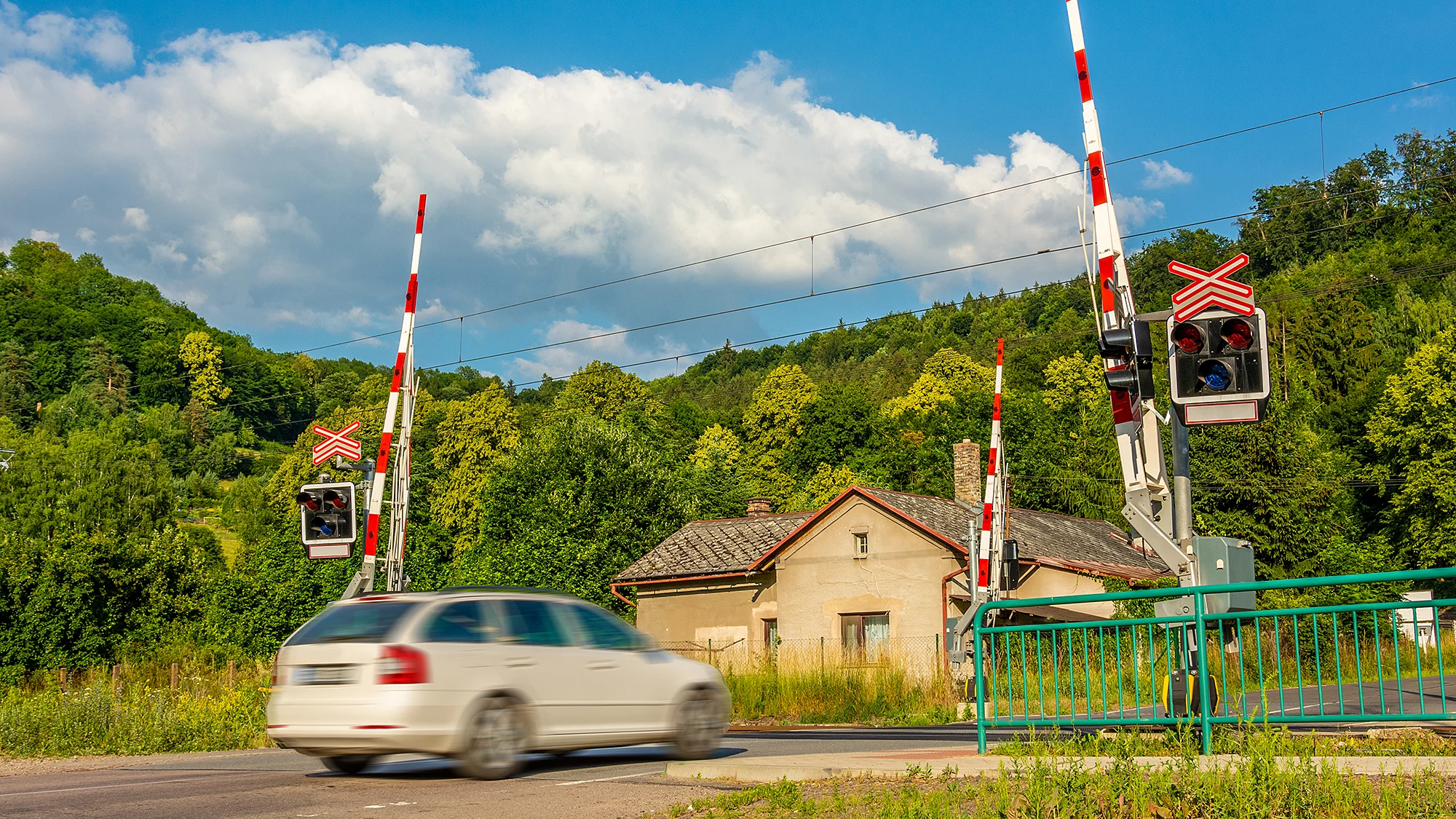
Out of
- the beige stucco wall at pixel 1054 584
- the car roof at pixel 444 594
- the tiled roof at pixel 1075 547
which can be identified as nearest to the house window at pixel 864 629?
the beige stucco wall at pixel 1054 584

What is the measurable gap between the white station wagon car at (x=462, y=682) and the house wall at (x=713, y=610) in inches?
1043

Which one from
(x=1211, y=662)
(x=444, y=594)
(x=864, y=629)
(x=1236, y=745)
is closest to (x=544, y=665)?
(x=444, y=594)

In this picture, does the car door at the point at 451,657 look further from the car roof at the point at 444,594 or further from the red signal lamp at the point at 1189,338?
the red signal lamp at the point at 1189,338

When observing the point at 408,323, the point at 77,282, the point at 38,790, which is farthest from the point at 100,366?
the point at 38,790

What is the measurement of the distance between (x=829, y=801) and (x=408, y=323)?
1337 cm

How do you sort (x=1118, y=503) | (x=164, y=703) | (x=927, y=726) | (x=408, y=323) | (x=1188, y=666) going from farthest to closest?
(x=1118, y=503)
(x=927, y=726)
(x=408, y=323)
(x=164, y=703)
(x=1188, y=666)

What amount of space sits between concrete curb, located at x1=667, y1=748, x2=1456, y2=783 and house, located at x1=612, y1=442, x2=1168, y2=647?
76.5 ft

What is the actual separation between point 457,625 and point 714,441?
223 feet

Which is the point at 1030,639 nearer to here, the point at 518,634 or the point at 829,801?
the point at 829,801

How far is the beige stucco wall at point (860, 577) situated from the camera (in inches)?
1384

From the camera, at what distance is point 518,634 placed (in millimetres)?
10898

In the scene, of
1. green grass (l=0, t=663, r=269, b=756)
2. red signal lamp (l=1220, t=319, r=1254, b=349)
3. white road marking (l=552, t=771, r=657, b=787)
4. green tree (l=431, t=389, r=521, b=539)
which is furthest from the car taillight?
green tree (l=431, t=389, r=521, b=539)

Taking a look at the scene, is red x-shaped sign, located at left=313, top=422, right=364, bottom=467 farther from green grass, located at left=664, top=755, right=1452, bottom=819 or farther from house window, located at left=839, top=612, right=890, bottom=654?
house window, located at left=839, top=612, right=890, bottom=654

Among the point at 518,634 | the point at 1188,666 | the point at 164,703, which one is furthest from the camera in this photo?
Answer: the point at 164,703
